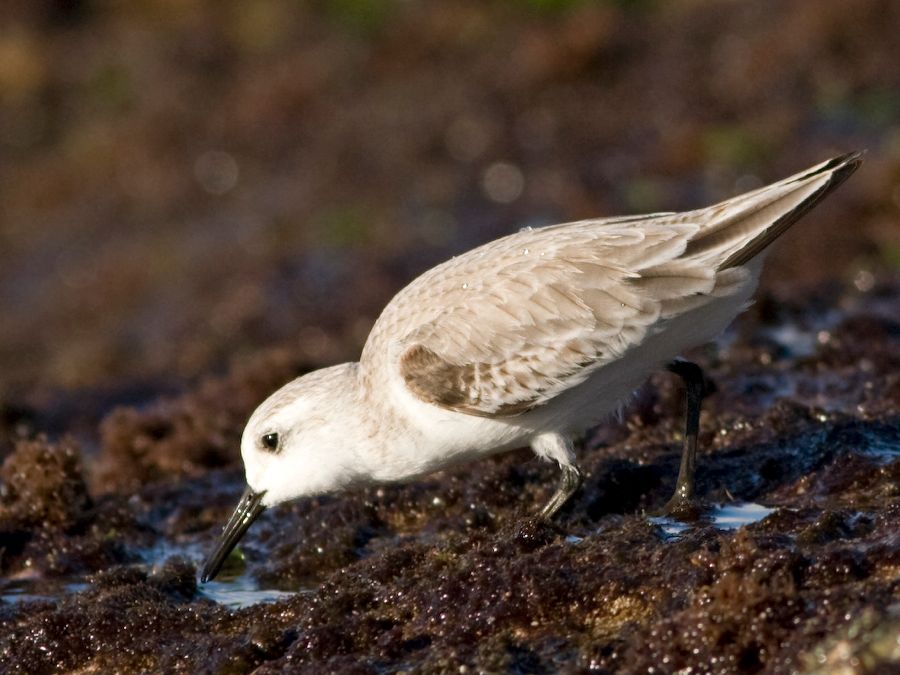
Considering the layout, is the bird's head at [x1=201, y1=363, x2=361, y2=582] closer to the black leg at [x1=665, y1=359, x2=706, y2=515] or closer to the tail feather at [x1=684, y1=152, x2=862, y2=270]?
the black leg at [x1=665, y1=359, x2=706, y2=515]

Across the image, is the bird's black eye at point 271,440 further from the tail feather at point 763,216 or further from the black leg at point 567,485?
the tail feather at point 763,216

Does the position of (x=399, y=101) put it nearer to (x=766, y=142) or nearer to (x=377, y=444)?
(x=766, y=142)

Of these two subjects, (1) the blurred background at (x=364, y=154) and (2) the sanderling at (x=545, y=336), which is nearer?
(2) the sanderling at (x=545, y=336)

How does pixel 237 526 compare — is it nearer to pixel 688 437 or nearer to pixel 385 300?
pixel 688 437

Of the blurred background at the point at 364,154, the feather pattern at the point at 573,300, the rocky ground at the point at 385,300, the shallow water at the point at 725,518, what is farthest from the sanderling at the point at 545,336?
the blurred background at the point at 364,154

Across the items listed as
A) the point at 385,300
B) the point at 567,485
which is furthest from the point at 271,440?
the point at 385,300

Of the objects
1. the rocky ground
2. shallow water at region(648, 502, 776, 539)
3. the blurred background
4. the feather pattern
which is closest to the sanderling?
the feather pattern
